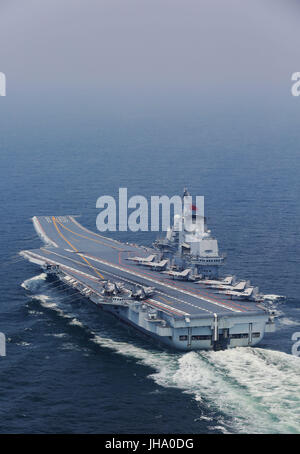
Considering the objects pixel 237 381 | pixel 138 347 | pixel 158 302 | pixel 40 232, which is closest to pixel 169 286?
pixel 158 302

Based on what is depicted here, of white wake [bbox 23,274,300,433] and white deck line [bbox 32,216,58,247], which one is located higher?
white deck line [bbox 32,216,58,247]

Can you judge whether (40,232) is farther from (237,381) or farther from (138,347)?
(237,381)

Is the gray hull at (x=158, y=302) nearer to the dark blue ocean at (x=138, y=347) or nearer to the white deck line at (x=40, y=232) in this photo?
the white deck line at (x=40, y=232)

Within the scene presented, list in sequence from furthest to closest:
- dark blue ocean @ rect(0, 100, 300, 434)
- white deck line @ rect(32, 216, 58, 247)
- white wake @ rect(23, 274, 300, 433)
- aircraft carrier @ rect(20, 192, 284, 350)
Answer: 1. white deck line @ rect(32, 216, 58, 247)
2. aircraft carrier @ rect(20, 192, 284, 350)
3. dark blue ocean @ rect(0, 100, 300, 434)
4. white wake @ rect(23, 274, 300, 433)

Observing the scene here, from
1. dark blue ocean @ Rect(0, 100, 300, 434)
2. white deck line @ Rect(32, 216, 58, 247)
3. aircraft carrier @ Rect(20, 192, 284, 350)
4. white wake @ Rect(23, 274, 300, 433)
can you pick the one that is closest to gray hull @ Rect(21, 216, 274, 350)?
aircraft carrier @ Rect(20, 192, 284, 350)

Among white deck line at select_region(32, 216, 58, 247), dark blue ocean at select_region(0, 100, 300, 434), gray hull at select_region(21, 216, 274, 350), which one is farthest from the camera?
white deck line at select_region(32, 216, 58, 247)

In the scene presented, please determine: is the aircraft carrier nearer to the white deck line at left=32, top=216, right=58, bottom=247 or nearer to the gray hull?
the gray hull

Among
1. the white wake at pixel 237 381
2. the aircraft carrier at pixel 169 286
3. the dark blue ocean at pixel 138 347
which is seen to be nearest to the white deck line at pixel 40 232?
the aircraft carrier at pixel 169 286
